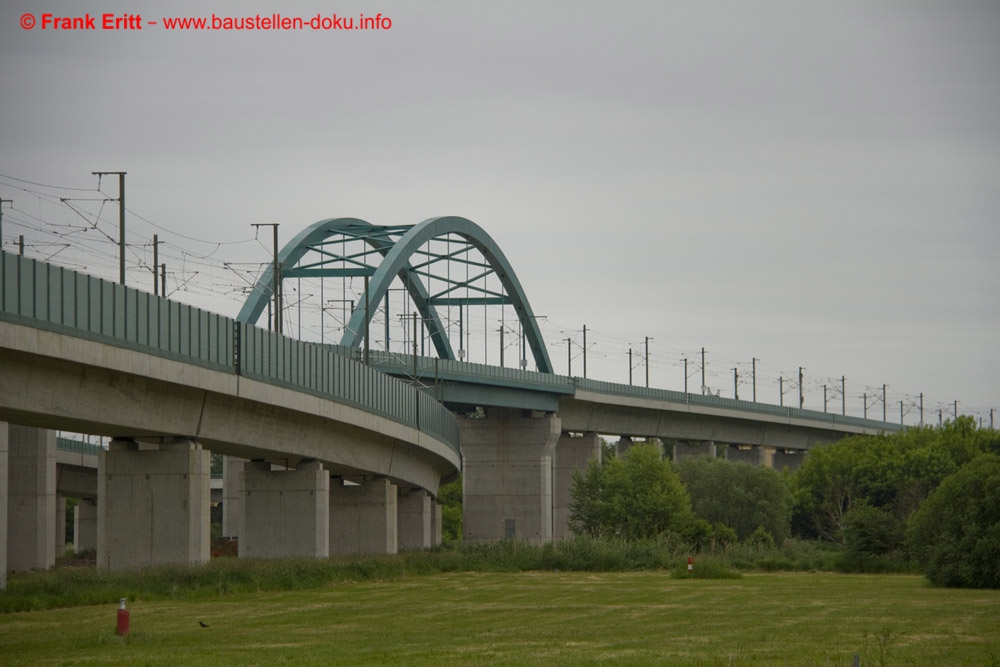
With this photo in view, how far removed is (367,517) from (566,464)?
45889 mm

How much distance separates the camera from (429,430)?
222 ft

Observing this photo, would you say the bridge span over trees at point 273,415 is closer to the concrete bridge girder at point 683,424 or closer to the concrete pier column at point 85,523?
the concrete bridge girder at point 683,424

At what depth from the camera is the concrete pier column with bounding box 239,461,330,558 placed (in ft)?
175

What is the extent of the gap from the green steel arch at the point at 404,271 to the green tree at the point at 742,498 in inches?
873

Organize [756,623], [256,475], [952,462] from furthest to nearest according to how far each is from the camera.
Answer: [952,462] < [256,475] < [756,623]

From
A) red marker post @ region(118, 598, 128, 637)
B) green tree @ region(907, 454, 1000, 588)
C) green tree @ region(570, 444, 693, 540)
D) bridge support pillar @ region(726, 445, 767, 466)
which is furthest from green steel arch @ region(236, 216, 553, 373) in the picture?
red marker post @ region(118, 598, 128, 637)

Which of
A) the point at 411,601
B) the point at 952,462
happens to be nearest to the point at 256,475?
the point at 411,601

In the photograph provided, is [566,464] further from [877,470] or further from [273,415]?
[273,415]

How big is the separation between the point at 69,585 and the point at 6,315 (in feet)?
27.6

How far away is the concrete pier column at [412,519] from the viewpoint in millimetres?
75125

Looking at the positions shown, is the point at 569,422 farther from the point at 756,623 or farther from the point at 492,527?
the point at 756,623

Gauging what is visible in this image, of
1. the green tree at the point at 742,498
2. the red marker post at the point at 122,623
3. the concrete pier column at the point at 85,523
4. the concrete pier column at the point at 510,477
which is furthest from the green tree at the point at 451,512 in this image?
the red marker post at the point at 122,623

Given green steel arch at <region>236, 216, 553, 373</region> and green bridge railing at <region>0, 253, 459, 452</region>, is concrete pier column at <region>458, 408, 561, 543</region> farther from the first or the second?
green bridge railing at <region>0, 253, 459, 452</region>

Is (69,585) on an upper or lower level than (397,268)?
lower
